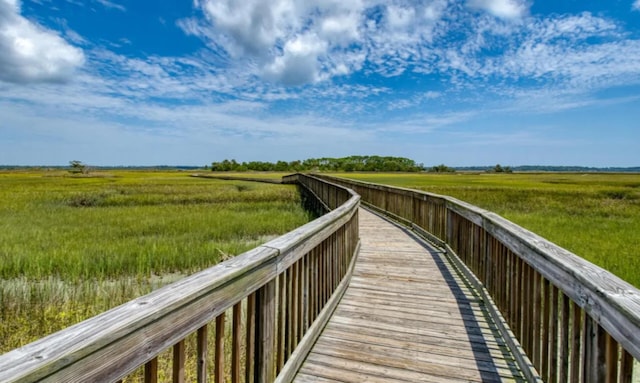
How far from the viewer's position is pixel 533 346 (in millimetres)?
2895

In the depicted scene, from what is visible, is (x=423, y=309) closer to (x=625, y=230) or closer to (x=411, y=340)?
(x=411, y=340)

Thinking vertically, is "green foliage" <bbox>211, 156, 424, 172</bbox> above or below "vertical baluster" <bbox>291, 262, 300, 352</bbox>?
above

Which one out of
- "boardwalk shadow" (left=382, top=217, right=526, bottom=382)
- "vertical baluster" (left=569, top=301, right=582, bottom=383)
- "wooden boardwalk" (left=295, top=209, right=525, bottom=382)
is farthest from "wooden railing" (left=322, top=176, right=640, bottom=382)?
"wooden boardwalk" (left=295, top=209, right=525, bottom=382)

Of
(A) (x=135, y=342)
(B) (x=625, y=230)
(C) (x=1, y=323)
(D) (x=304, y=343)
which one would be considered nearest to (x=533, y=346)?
(D) (x=304, y=343)

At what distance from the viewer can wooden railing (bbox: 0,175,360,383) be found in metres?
1.02

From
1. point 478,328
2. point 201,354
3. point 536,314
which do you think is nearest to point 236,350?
point 201,354

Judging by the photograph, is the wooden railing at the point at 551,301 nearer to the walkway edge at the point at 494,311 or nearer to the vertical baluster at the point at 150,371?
the walkway edge at the point at 494,311

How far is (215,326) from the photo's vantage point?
2.10 metres

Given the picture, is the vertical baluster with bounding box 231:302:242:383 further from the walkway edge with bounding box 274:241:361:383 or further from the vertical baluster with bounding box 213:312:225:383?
the walkway edge with bounding box 274:241:361:383

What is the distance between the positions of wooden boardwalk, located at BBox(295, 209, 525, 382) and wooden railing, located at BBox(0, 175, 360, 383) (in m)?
0.33

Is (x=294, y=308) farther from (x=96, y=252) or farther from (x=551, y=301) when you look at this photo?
(x=96, y=252)

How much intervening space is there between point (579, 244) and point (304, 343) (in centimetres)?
994

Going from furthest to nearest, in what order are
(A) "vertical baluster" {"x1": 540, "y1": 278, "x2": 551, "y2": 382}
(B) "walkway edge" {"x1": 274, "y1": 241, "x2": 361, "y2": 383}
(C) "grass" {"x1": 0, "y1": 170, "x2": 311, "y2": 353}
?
(C) "grass" {"x1": 0, "y1": 170, "x2": 311, "y2": 353} → (B) "walkway edge" {"x1": 274, "y1": 241, "x2": 361, "y2": 383} → (A) "vertical baluster" {"x1": 540, "y1": 278, "x2": 551, "y2": 382}

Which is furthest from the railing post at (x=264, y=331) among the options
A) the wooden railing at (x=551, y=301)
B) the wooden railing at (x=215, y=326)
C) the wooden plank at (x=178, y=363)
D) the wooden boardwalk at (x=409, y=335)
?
the wooden railing at (x=551, y=301)
